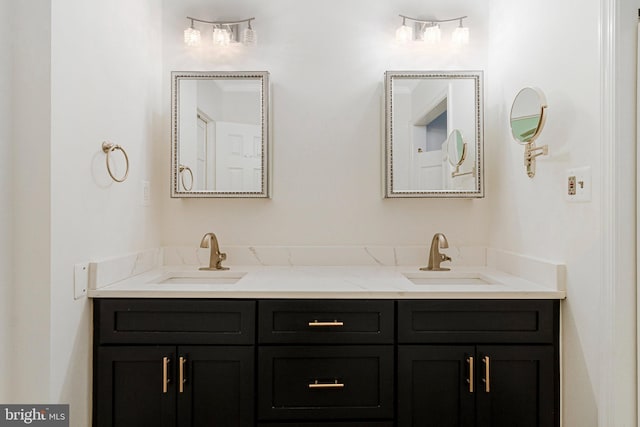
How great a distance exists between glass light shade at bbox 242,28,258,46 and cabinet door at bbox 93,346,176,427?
158 centimetres

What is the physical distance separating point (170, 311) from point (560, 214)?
156 cm

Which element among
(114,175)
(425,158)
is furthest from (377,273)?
(114,175)

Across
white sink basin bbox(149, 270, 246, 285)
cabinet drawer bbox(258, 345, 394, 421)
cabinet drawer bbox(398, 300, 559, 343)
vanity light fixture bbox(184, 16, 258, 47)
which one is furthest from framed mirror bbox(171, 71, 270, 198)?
cabinet drawer bbox(398, 300, 559, 343)

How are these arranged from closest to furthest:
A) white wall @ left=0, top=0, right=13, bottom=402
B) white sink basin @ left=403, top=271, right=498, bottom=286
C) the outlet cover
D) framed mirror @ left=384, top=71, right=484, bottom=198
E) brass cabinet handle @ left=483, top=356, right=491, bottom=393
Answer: white wall @ left=0, top=0, right=13, bottom=402 < the outlet cover < brass cabinet handle @ left=483, top=356, right=491, bottom=393 < white sink basin @ left=403, top=271, right=498, bottom=286 < framed mirror @ left=384, top=71, right=484, bottom=198

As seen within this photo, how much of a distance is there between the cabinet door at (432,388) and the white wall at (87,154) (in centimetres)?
122

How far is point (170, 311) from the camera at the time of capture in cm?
152

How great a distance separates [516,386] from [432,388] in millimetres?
324

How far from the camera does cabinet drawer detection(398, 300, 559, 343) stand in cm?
150

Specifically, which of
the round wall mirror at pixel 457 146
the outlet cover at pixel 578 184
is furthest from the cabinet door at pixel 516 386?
the round wall mirror at pixel 457 146

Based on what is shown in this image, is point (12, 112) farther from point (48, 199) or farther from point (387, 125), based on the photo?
point (387, 125)

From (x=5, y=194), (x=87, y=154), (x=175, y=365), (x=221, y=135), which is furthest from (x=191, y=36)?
(x=175, y=365)

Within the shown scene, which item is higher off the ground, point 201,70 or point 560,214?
point 201,70

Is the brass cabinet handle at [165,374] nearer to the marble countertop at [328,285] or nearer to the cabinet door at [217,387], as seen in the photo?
the cabinet door at [217,387]
